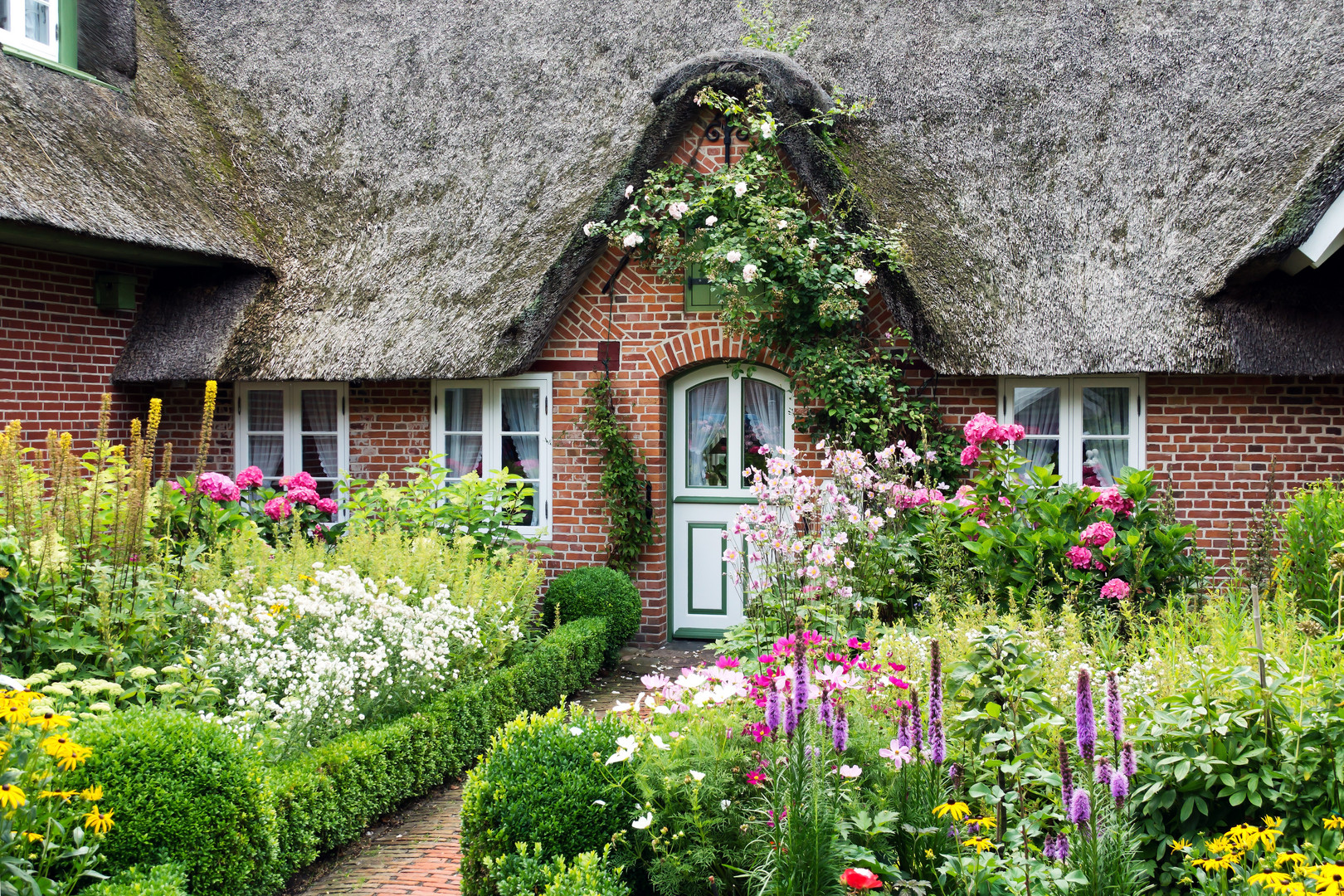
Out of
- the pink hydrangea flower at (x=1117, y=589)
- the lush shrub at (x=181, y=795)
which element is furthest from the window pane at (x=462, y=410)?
the lush shrub at (x=181, y=795)

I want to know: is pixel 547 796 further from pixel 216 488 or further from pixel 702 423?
pixel 702 423

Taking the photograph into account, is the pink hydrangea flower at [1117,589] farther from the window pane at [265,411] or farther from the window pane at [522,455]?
the window pane at [265,411]

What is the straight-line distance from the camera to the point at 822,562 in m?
4.96

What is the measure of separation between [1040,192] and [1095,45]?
5.48 feet

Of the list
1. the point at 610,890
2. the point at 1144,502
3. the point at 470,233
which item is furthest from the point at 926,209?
the point at 610,890

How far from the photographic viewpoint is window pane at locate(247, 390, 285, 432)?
9375mm

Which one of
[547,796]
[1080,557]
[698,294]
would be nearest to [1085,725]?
[547,796]

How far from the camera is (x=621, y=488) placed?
8.23 m

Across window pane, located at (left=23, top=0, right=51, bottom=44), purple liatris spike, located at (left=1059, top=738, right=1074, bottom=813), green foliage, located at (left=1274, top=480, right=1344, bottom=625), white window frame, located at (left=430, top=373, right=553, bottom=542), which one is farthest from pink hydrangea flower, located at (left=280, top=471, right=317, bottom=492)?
purple liatris spike, located at (left=1059, top=738, right=1074, bottom=813)

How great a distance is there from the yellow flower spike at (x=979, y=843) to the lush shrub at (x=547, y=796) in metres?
1.14

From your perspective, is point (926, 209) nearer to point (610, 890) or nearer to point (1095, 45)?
point (1095, 45)

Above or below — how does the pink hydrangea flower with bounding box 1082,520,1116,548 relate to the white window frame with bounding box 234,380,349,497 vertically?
below

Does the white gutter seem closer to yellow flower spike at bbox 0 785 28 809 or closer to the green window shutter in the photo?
the green window shutter

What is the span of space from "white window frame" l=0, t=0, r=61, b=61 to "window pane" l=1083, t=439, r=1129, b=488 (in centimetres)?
912
